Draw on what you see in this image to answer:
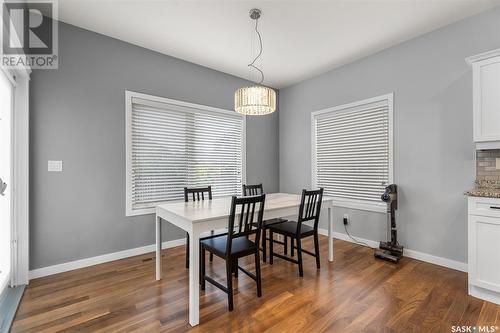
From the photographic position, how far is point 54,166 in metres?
2.63

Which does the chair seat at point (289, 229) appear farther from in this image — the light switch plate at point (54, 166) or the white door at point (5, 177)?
the white door at point (5, 177)

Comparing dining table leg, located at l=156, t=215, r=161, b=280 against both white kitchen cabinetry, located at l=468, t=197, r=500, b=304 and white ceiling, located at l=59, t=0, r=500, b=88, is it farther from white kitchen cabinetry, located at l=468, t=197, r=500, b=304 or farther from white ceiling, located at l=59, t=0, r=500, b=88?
white kitchen cabinetry, located at l=468, t=197, r=500, b=304

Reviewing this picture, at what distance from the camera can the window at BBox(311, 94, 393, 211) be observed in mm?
3391

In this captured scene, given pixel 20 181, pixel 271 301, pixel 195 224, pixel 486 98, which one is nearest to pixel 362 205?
pixel 486 98

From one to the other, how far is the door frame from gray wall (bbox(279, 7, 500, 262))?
4129 mm

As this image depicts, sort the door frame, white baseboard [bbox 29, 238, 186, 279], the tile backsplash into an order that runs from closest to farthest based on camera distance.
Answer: the door frame → the tile backsplash → white baseboard [bbox 29, 238, 186, 279]

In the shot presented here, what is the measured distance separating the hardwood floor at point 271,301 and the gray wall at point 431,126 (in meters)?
0.50

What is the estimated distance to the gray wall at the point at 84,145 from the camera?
2.56 m

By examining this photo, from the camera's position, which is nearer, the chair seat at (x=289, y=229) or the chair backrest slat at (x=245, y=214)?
the chair backrest slat at (x=245, y=214)

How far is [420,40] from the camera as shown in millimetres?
2982

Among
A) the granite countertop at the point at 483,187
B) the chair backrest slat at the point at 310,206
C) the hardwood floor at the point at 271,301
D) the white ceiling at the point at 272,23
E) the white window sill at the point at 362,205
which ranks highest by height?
the white ceiling at the point at 272,23

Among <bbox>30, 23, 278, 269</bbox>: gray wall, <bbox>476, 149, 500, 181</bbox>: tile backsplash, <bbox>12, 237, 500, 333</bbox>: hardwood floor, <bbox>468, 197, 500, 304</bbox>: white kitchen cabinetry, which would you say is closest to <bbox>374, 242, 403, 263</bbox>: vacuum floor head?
<bbox>12, 237, 500, 333</bbox>: hardwood floor

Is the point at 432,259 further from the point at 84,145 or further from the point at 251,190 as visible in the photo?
the point at 84,145

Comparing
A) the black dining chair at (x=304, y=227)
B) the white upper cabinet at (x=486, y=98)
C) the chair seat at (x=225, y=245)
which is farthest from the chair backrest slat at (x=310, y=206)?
the white upper cabinet at (x=486, y=98)
